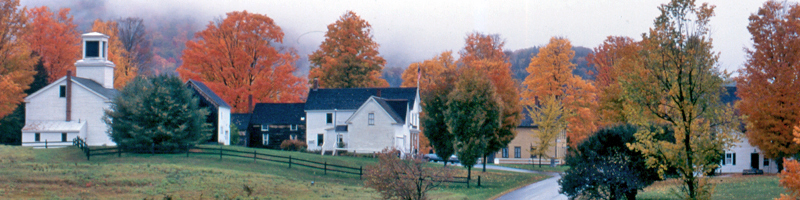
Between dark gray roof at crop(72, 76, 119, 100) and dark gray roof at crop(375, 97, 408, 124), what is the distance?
67.8ft

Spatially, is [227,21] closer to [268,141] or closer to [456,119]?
[268,141]

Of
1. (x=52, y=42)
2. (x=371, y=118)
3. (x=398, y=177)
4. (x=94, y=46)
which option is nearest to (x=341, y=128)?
(x=371, y=118)

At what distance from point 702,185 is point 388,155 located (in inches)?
390

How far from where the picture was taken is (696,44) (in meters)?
15.9

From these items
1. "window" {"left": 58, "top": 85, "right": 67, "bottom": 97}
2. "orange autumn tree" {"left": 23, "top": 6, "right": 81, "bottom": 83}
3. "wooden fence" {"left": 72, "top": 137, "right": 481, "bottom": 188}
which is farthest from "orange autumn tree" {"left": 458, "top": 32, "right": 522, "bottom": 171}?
"orange autumn tree" {"left": 23, "top": 6, "right": 81, "bottom": 83}

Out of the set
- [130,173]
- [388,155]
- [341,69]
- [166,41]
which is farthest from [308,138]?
[166,41]

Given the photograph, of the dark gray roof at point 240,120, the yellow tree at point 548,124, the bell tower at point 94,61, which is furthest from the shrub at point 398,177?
the dark gray roof at point 240,120

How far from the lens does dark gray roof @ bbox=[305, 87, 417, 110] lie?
56.1 m

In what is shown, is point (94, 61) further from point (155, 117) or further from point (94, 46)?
point (155, 117)

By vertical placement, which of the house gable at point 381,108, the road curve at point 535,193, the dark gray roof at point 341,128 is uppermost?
the house gable at point 381,108

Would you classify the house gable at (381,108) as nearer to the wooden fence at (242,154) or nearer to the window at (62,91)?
the wooden fence at (242,154)

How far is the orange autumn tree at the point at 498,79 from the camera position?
42.1 metres

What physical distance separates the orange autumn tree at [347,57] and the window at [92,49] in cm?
2282

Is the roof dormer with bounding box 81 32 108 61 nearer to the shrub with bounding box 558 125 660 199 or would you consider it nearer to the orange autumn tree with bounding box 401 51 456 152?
the orange autumn tree with bounding box 401 51 456 152
